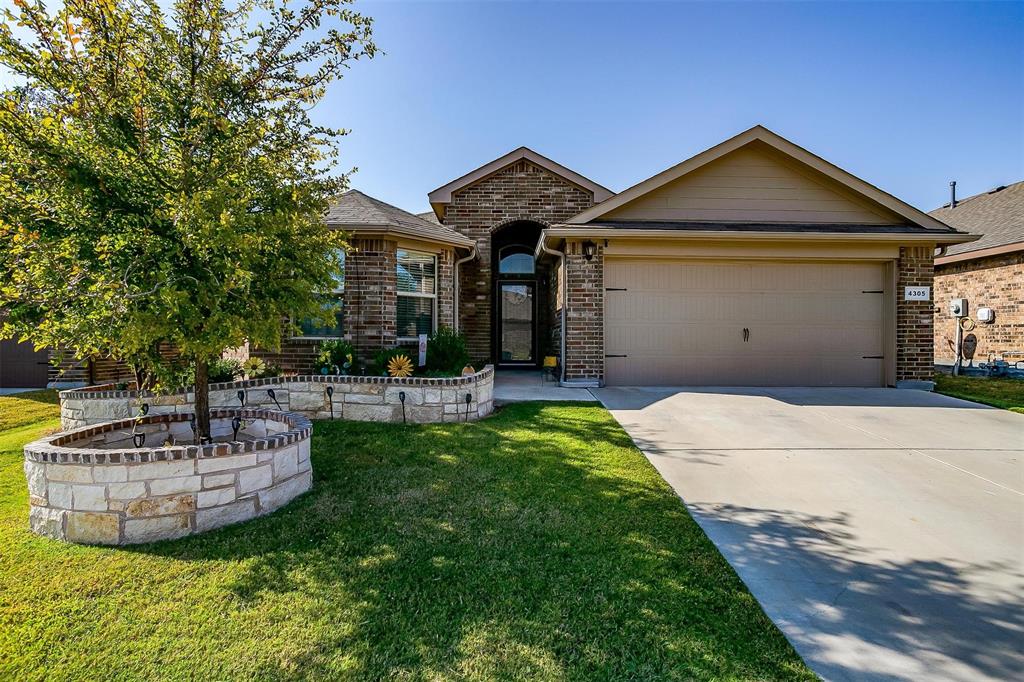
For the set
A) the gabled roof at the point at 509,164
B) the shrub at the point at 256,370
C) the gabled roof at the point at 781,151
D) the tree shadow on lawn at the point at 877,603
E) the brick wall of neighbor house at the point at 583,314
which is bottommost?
the tree shadow on lawn at the point at 877,603

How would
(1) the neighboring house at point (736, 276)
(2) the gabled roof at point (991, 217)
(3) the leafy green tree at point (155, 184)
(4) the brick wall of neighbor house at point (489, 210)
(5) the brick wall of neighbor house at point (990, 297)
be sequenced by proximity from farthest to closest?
(4) the brick wall of neighbor house at point (489, 210), (2) the gabled roof at point (991, 217), (5) the brick wall of neighbor house at point (990, 297), (1) the neighboring house at point (736, 276), (3) the leafy green tree at point (155, 184)

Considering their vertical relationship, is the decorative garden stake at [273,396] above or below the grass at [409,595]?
above

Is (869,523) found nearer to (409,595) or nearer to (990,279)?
(409,595)

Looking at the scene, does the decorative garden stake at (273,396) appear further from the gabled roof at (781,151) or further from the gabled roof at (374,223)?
the gabled roof at (781,151)

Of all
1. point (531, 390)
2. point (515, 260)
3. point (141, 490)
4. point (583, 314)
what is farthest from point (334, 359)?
point (515, 260)

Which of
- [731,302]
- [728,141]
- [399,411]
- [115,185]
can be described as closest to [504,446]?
[399,411]

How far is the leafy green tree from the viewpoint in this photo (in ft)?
9.59

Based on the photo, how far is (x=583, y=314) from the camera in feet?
27.9

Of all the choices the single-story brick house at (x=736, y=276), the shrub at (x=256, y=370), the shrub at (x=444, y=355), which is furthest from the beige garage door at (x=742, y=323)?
the shrub at (x=256, y=370)

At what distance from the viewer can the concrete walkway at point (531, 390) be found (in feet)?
24.2

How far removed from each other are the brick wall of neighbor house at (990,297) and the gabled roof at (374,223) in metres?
13.3

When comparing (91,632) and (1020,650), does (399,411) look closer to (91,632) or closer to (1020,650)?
(91,632)

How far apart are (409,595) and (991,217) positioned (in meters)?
18.3

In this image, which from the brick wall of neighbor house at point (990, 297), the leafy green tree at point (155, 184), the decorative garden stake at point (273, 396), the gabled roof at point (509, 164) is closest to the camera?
the leafy green tree at point (155, 184)
